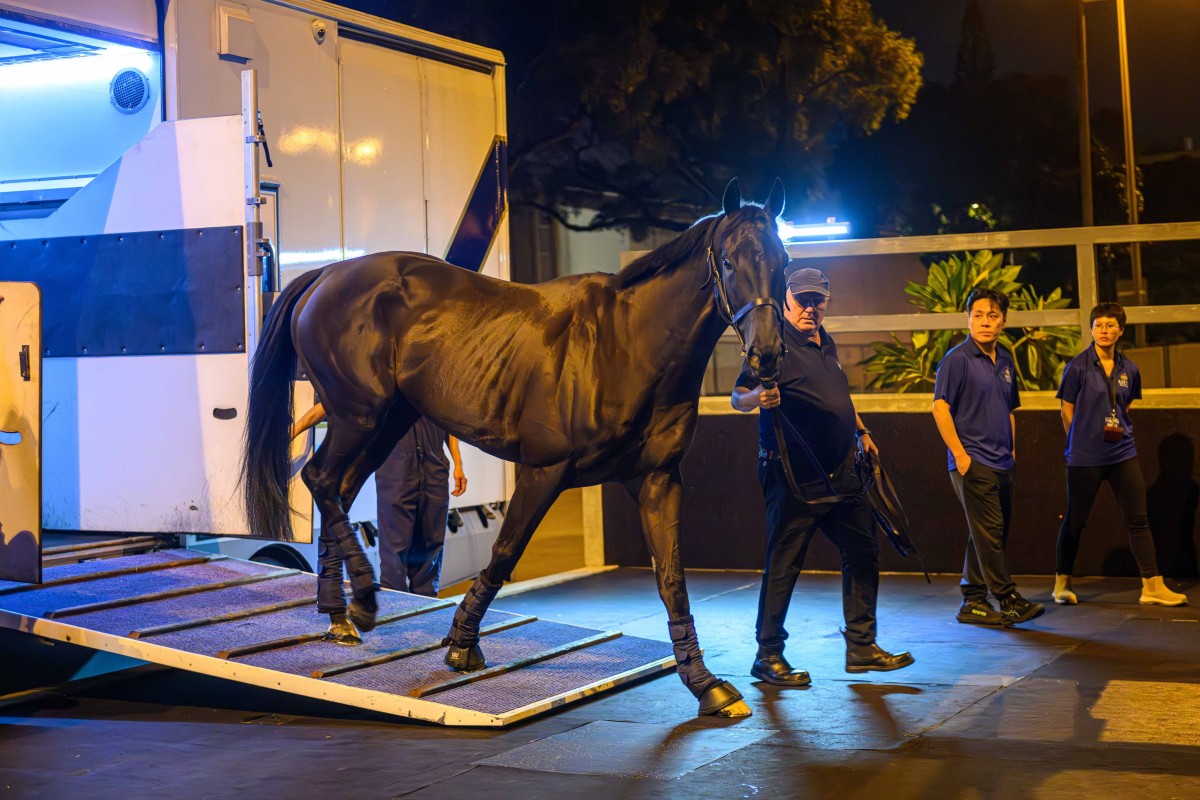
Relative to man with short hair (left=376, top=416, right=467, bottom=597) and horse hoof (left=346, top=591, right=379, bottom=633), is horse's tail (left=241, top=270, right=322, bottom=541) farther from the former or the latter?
man with short hair (left=376, top=416, right=467, bottom=597)

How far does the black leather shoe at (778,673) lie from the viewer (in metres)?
6.06

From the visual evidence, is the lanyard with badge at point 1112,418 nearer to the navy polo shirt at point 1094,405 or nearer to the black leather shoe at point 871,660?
the navy polo shirt at point 1094,405

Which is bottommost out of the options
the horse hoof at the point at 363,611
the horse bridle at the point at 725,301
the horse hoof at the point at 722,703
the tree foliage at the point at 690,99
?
the horse hoof at the point at 722,703

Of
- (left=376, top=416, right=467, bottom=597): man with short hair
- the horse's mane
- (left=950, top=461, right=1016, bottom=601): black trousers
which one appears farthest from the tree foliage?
the horse's mane

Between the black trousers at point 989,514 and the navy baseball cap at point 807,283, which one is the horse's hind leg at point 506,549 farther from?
the black trousers at point 989,514

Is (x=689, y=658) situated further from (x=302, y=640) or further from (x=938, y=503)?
(x=938, y=503)

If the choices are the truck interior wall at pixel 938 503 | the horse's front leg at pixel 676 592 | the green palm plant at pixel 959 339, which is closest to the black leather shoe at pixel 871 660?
the horse's front leg at pixel 676 592

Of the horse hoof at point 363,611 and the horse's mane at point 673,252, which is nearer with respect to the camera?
the horse's mane at point 673,252

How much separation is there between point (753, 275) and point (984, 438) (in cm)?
286

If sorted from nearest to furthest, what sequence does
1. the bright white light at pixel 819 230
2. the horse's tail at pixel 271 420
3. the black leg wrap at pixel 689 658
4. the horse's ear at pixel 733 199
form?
the horse's ear at pixel 733 199, the black leg wrap at pixel 689 658, the horse's tail at pixel 271 420, the bright white light at pixel 819 230

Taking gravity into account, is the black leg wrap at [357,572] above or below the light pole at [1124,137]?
below

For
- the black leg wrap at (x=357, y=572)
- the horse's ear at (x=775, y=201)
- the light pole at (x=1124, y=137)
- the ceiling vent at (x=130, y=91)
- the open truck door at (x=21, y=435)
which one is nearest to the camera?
the horse's ear at (x=775, y=201)

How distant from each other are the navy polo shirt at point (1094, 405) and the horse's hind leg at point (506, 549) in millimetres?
3796

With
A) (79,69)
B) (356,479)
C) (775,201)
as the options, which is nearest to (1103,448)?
(775,201)
